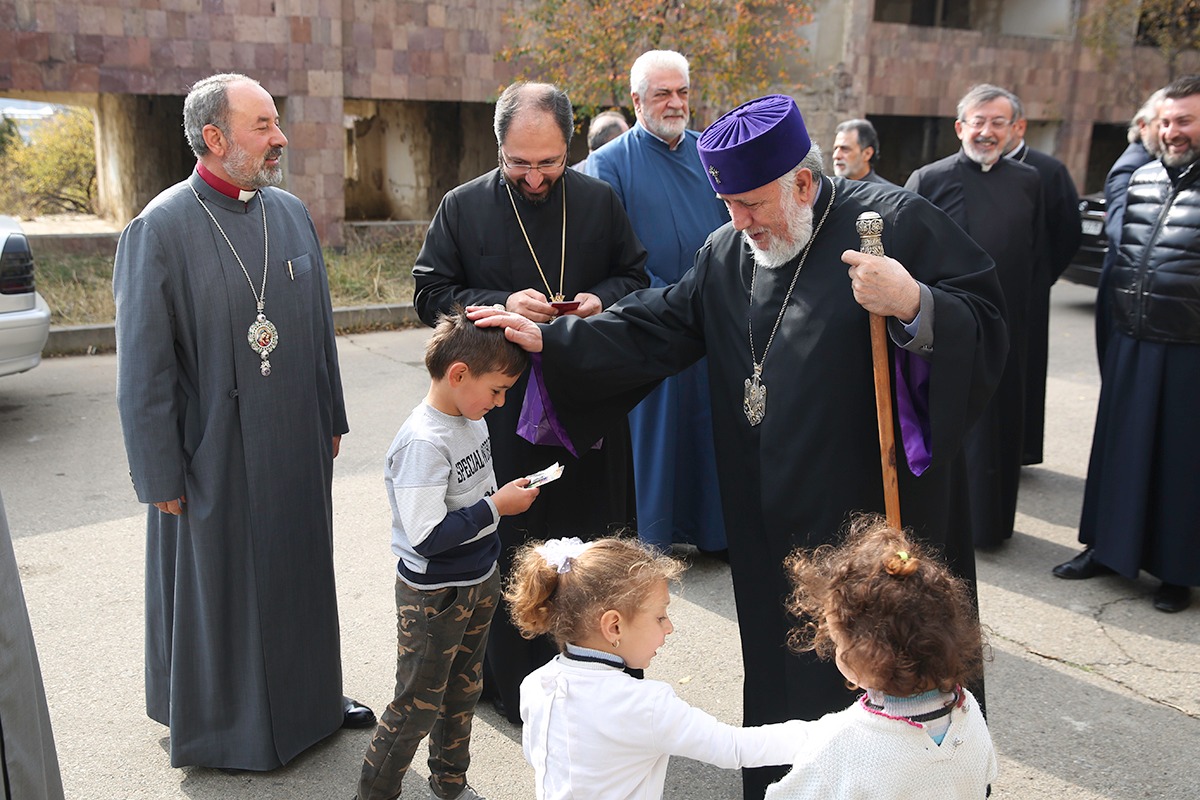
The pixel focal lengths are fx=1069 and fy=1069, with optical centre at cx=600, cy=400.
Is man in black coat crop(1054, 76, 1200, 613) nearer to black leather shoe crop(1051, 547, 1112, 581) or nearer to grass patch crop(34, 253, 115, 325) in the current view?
black leather shoe crop(1051, 547, 1112, 581)

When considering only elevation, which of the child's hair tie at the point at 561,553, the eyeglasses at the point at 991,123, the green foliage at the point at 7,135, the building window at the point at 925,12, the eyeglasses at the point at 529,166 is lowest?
the child's hair tie at the point at 561,553

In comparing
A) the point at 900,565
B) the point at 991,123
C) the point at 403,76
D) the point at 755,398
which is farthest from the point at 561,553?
the point at 403,76

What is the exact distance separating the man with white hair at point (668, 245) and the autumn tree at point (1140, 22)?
15.9 m

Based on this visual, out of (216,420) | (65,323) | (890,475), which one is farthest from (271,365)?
(65,323)

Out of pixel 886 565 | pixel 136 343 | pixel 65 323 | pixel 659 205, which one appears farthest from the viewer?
pixel 65 323

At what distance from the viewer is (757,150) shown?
107 inches

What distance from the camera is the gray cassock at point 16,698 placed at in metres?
1.91

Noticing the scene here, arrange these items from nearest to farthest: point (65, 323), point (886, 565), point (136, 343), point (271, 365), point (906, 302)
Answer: point (886, 565) → point (906, 302) → point (136, 343) → point (271, 365) → point (65, 323)

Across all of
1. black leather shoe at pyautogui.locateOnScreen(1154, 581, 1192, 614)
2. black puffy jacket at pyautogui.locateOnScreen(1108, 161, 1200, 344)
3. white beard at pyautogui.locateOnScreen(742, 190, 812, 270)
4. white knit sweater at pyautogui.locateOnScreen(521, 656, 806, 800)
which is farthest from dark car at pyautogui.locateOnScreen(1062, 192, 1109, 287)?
white knit sweater at pyautogui.locateOnScreen(521, 656, 806, 800)

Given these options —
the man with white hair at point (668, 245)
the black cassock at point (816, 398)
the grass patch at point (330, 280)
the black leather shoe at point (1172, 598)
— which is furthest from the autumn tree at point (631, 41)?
the black cassock at point (816, 398)

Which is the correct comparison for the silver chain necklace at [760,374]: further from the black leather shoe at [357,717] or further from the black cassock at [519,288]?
the black leather shoe at [357,717]

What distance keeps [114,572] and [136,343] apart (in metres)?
2.22

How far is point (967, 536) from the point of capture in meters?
3.07

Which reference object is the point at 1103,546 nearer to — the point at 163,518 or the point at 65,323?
the point at 163,518
